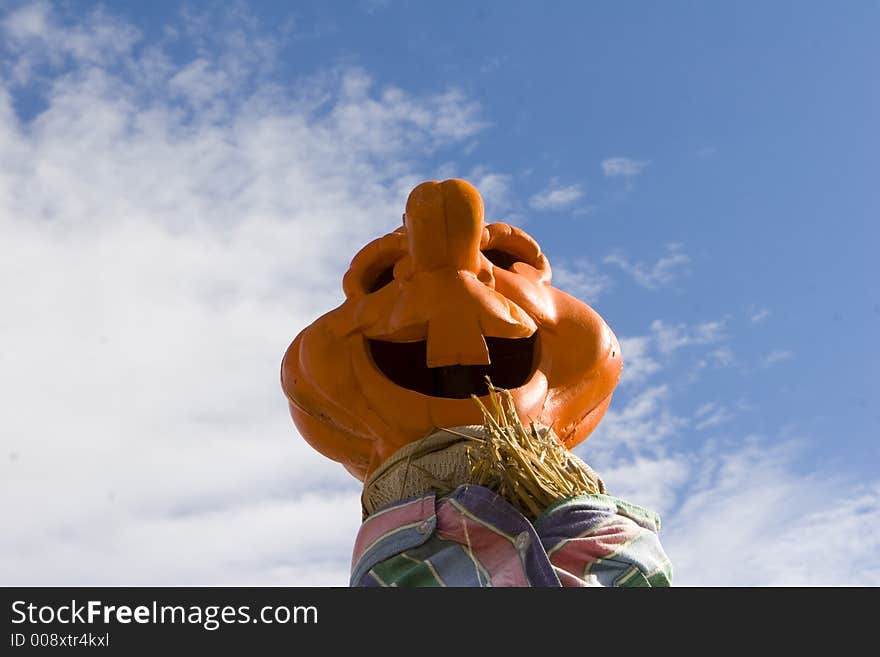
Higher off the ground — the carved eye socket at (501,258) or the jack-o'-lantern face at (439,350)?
the carved eye socket at (501,258)

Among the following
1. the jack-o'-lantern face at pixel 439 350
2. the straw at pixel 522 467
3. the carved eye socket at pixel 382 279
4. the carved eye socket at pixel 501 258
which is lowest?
the straw at pixel 522 467

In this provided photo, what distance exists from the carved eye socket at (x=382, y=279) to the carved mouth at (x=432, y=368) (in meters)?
0.17

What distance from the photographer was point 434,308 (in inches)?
121

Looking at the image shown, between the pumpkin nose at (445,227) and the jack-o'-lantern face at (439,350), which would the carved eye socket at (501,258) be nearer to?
the jack-o'-lantern face at (439,350)

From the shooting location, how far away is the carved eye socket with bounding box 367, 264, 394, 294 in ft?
11.2

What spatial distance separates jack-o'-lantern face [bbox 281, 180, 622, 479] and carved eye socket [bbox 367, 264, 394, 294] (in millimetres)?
32

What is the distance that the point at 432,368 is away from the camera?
3.24 meters

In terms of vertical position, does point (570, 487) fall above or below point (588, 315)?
below

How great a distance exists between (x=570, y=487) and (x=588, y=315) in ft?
2.55

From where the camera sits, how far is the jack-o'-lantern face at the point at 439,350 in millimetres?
3041

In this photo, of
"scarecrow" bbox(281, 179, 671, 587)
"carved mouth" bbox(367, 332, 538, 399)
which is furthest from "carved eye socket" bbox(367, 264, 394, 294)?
"carved mouth" bbox(367, 332, 538, 399)

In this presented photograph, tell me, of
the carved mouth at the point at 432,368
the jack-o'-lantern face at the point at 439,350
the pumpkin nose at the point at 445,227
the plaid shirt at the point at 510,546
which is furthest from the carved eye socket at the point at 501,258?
the plaid shirt at the point at 510,546

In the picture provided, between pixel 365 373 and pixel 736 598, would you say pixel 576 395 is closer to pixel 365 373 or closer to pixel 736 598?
pixel 365 373

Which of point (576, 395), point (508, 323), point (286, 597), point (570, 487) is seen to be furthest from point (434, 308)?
point (286, 597)
